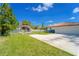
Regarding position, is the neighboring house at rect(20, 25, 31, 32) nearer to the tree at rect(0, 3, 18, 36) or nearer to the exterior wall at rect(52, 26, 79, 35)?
the tree at rect(0, 3, 18, 36)

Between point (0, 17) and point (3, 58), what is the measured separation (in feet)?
4.22

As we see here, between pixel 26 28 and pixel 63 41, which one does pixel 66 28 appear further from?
pixel 26 28

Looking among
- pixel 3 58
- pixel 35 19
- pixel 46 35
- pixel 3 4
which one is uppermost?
pixel 3 4

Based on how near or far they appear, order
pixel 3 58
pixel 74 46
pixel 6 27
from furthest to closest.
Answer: pixel 6 27 < pixel 74 46 < pixel 3 58

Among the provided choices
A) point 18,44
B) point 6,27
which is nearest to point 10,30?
point 6,27

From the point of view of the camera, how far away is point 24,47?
470 centimetres

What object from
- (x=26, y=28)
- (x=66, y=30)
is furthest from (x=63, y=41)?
(x=26, y=28)

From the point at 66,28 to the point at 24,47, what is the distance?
3.82 feet

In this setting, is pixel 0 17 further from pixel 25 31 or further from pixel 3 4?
pixel 25 31

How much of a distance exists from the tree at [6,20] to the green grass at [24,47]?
0.23 meters

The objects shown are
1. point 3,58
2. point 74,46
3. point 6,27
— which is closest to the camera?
point 3,58

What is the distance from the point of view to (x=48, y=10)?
474 cm

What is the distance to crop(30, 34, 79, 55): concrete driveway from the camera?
4.68 m

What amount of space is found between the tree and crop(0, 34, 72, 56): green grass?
0.23 meters
